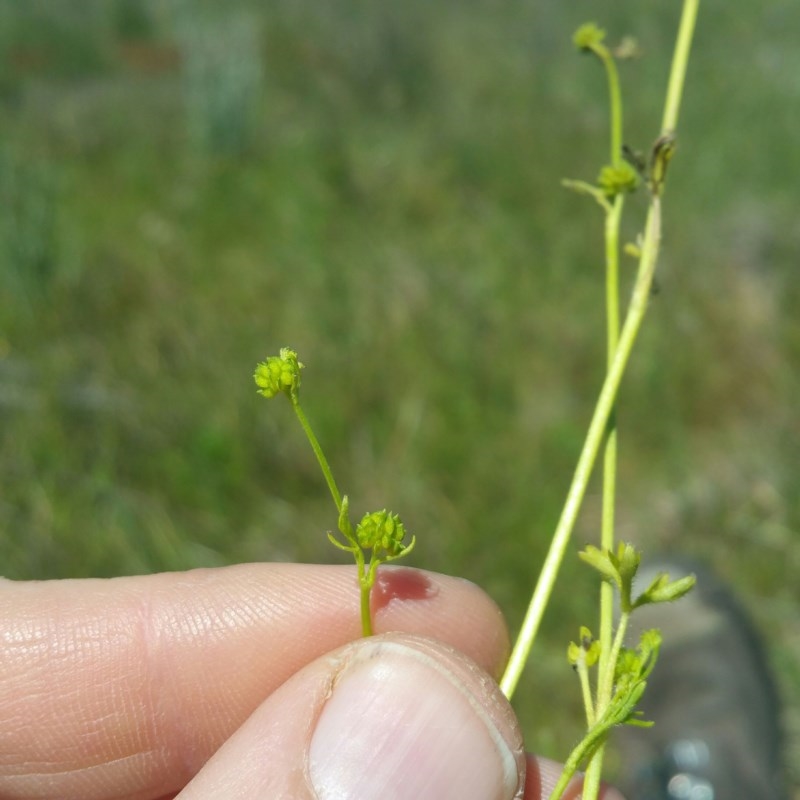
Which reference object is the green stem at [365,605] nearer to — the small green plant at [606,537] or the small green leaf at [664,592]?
the small green plant at [606,537]

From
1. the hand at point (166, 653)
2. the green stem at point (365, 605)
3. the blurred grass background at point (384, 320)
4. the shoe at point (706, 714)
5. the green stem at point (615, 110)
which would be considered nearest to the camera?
the green stem at point (365, 605)

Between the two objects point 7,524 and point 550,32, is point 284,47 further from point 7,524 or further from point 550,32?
point 7,524

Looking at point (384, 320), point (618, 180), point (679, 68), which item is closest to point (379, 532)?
point (618, 180)

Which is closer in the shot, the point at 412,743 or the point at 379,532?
the point at 379,532

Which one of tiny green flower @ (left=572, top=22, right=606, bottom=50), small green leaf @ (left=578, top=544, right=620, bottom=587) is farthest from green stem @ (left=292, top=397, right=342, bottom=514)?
tiny green flower @ (left=572, top=22, right=606, bottom=50)

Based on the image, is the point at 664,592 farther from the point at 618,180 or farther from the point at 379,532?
the point at 618,180

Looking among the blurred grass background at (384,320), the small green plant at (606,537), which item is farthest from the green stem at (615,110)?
the blurred grass background at (384,320)
